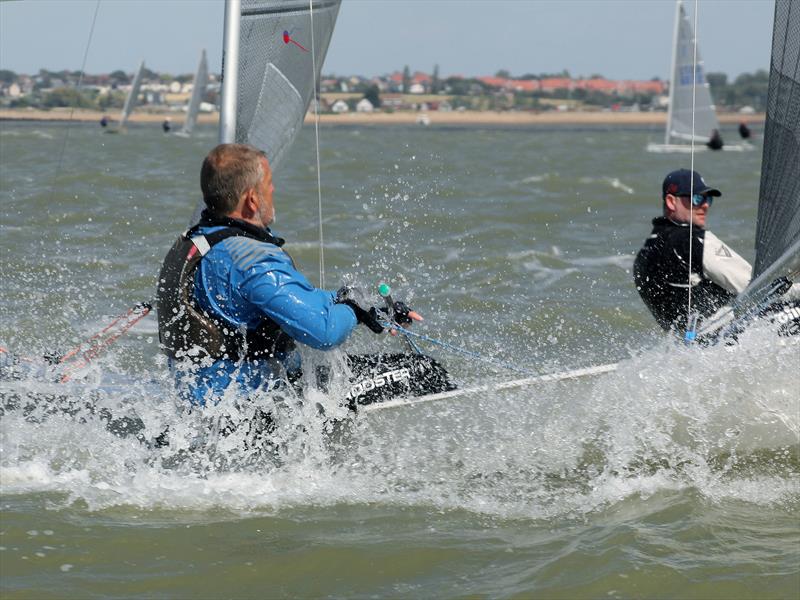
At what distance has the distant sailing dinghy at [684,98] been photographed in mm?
28219

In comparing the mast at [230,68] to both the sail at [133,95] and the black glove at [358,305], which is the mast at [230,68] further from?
the sail at [133,95]

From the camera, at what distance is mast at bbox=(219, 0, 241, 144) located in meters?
5.20

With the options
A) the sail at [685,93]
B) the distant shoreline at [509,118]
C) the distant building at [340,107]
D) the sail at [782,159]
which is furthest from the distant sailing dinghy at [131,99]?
the distant building at [340,107]

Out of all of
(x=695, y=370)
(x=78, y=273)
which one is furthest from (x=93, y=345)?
(x=78, y=273)

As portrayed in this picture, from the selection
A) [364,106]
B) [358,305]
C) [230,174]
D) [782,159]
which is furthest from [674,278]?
[364,106]

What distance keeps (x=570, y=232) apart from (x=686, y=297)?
7482 mm

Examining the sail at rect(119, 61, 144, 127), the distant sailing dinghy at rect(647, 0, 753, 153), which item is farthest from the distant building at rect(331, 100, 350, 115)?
the distant sailing dinghy at rect(647, 0, 753, 153)

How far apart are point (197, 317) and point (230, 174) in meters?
0.45

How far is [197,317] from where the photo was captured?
3.75 meters

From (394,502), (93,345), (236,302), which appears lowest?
(394,502)

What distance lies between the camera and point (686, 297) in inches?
192

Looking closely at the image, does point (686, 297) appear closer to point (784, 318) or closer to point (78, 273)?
point (784, 318)

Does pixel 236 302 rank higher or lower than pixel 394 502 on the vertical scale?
higher

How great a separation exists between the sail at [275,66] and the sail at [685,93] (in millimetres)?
21453
